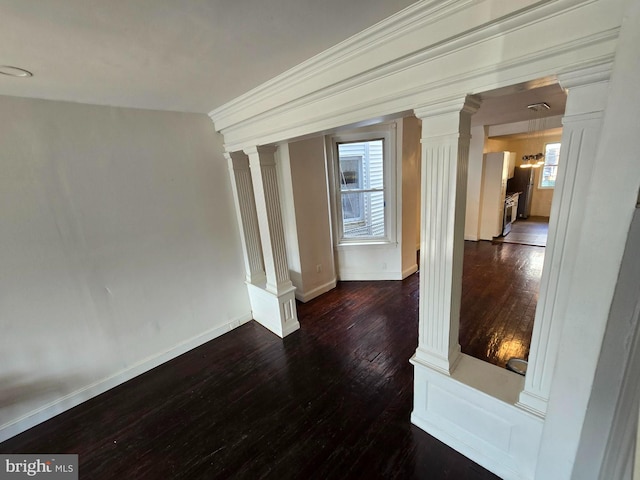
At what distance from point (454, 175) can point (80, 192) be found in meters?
2.62

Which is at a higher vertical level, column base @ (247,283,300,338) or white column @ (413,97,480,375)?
white column @ (413,97,480,375)

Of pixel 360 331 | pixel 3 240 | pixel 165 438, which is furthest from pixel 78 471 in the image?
pixel 360 331

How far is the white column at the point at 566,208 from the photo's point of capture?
36.4 inches

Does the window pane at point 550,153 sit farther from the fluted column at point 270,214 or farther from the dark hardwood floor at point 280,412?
the fluted column at point 270,214

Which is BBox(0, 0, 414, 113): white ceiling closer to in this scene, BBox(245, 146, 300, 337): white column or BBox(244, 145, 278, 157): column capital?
BBox(244, 145, 278, 157): column capital

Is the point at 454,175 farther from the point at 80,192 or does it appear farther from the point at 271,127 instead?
the point at 80,192

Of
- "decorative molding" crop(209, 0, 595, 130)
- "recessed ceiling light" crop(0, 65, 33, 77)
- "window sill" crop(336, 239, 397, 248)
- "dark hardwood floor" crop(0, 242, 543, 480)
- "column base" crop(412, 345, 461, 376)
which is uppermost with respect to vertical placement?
"recessed ceiling light" crop(0, 65, 33, 77)

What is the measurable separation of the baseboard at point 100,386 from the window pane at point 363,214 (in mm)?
2111

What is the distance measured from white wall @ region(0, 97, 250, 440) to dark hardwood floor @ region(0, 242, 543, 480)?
0.29 metres

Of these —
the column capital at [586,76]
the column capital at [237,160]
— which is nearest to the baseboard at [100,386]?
the column capital at [237,160]

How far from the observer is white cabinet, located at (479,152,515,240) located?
18.0 ft

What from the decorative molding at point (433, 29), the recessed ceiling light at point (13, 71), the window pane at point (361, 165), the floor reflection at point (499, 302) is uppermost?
the recessed ceiling light at point (13, 71)

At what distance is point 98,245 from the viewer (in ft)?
7.09

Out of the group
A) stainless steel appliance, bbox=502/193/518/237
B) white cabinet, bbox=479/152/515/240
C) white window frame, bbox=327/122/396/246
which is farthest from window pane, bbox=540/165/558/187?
white window frame, bbox=327/122/396/246
